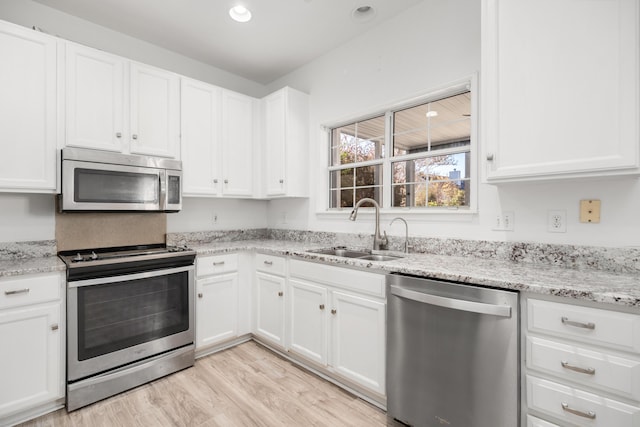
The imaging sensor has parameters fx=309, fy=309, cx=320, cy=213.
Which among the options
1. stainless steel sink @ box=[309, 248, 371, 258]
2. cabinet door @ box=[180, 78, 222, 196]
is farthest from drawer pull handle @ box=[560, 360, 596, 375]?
cabinet door @ box=[180, 78, 222, 196]

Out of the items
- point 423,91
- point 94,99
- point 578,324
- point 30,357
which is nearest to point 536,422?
point 578,324

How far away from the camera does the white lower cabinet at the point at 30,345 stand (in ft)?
5.72

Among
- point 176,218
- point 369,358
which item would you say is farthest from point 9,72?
point 369,358

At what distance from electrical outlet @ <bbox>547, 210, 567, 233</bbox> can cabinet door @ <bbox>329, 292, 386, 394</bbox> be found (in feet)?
3.46

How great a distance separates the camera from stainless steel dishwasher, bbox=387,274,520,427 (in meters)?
1.38

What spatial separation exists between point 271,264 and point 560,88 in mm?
2237

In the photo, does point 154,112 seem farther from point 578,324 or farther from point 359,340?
point 578,324

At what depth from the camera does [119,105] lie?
2.39 meters

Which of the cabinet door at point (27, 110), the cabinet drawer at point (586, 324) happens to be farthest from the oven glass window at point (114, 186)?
the cabinet drawer at point (586, 324)

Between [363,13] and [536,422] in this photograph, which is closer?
[536,422]

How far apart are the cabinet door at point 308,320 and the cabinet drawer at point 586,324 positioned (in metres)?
1.27

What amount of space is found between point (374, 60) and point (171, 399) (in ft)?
9.81

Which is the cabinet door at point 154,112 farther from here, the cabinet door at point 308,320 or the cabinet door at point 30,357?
the cabinet door at point 308,320

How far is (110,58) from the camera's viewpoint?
7.69ft
